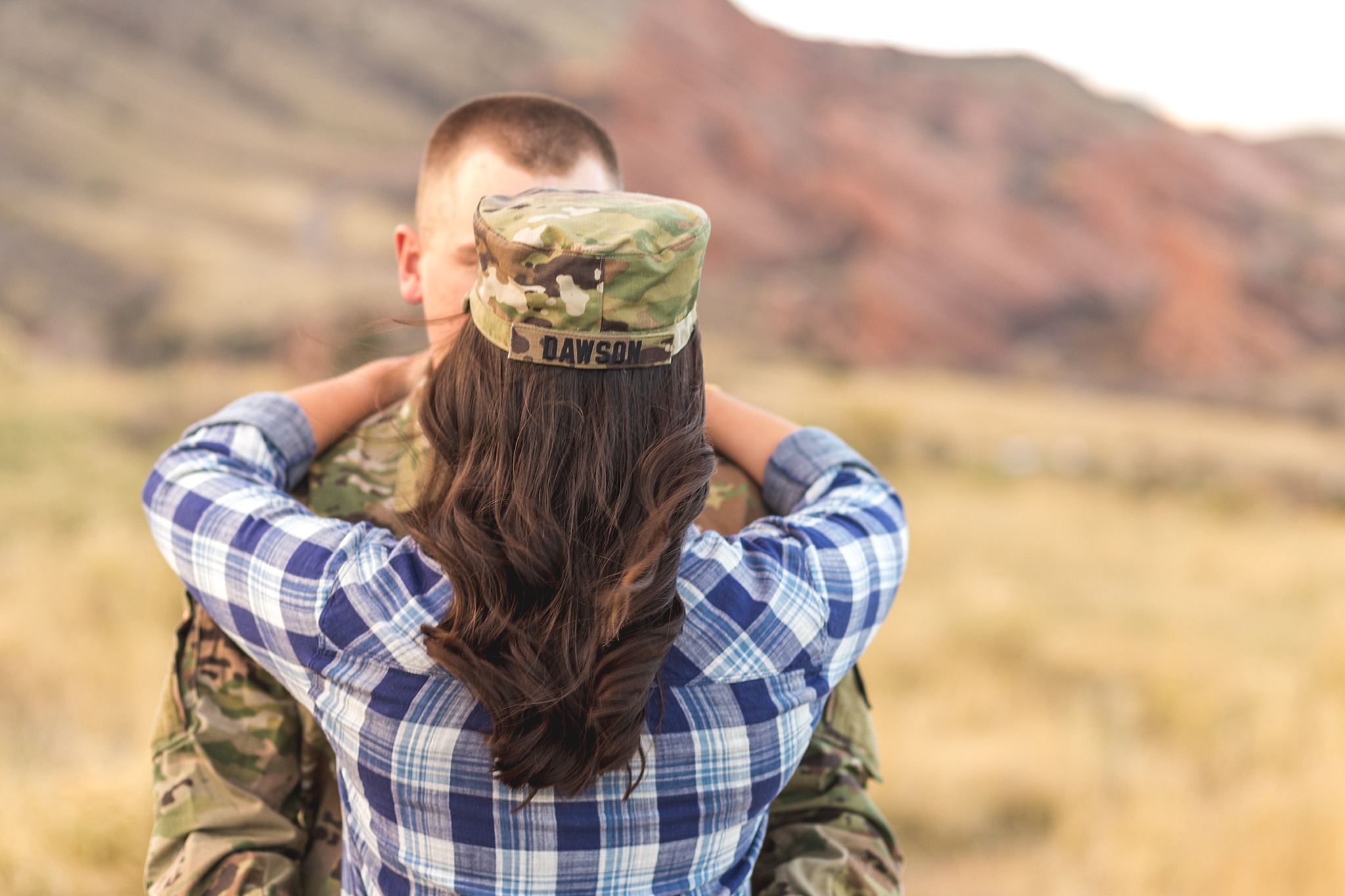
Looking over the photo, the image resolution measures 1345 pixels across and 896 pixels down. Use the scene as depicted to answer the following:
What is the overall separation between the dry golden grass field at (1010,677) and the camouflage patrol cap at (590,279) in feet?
9.99

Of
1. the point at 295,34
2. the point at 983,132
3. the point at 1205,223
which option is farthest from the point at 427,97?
the point at 1205,223

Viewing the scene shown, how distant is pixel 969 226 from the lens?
2547 centimetres

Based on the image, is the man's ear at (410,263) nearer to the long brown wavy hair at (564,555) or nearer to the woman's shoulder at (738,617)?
the long brown wavy hair at (564,555)

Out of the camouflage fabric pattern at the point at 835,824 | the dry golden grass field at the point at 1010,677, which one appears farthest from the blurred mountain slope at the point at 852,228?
the camouflage fabric pattern at the point at 835,824

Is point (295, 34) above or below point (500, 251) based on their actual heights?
above

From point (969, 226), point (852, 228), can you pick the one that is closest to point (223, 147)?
point (852, 228)

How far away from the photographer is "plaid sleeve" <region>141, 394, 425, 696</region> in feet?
4.17

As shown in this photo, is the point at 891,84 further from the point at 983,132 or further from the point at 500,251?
the point at 500,251

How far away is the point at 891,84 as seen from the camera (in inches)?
1398

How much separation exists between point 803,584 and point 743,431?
1.78 feet

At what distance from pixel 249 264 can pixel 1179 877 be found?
27.3 metres

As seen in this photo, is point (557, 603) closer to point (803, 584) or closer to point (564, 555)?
point (564, 555)

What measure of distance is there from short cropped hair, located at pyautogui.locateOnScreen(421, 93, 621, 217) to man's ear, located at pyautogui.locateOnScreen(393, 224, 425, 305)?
0.16m

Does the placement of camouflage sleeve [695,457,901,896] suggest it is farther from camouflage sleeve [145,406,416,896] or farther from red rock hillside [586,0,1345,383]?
red rock hillside [586,0,1345,383]
